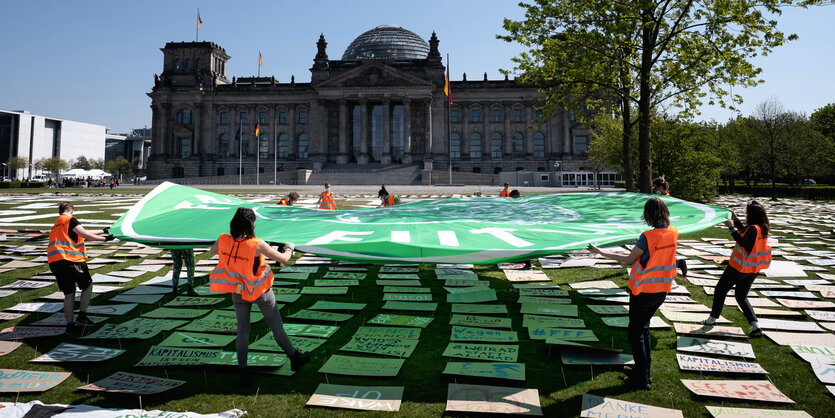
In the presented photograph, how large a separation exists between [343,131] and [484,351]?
83.1 metres

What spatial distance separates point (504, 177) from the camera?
233 feet

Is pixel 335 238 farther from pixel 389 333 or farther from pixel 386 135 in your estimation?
pixel 386 135

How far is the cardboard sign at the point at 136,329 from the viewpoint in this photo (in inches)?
288

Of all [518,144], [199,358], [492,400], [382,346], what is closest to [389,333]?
[382,346]

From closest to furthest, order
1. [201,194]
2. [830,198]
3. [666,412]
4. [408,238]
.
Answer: [666,412] → [408,238] → [201,194] → [830,198]

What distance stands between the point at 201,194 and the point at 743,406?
11702 mm

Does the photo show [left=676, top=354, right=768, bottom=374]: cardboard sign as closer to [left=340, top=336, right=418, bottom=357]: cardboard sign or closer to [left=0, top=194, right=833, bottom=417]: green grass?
[left=0, top=194, right=833, bottom=417]: green grass

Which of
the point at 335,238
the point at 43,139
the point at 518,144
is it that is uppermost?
the point at 43,139

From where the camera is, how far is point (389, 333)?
7.54 m

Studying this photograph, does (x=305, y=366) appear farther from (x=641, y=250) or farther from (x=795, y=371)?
(x=795, y=371)

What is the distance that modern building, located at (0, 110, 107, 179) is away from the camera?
128 m

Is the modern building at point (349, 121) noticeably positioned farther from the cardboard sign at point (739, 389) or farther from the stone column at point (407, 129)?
the cardboard sign at point (739, 389)

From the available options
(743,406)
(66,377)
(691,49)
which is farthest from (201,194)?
(691,49)

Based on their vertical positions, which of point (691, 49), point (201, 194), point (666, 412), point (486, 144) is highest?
point (486, 144)
